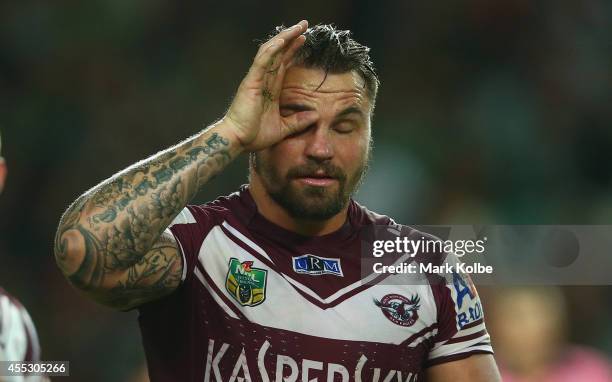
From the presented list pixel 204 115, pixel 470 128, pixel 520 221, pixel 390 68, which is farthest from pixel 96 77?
pixel 520 221

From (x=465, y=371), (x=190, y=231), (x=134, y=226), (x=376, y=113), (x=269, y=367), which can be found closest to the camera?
(x=134, y=226)

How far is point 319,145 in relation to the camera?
328 centimetres

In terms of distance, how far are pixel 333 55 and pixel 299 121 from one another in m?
0.32

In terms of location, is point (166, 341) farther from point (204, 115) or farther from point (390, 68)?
point (390, 68)

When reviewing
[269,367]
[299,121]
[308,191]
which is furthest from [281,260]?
[299,121]

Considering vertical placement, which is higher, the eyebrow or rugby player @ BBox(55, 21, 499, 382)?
the eyebrow

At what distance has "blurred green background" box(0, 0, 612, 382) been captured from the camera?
6.28 meters

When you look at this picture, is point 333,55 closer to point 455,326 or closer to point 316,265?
point 316,265

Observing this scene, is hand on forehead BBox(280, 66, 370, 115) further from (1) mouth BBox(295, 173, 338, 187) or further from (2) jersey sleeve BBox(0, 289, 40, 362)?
(2) jersey sleeve BBox(0, 289, 40, 362)

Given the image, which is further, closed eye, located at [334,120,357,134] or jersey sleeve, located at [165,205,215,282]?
closed eye, located at [334,120,357,134]

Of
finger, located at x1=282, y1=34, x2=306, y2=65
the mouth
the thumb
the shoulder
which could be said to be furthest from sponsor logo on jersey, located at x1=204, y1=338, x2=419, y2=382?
finger, located at x1=282, y1=34, x2=306, y2=65

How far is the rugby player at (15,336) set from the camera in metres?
2.76

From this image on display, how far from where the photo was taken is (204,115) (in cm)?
684

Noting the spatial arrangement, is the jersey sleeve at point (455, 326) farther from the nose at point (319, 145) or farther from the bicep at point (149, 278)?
the bicep at point (149, 278)
